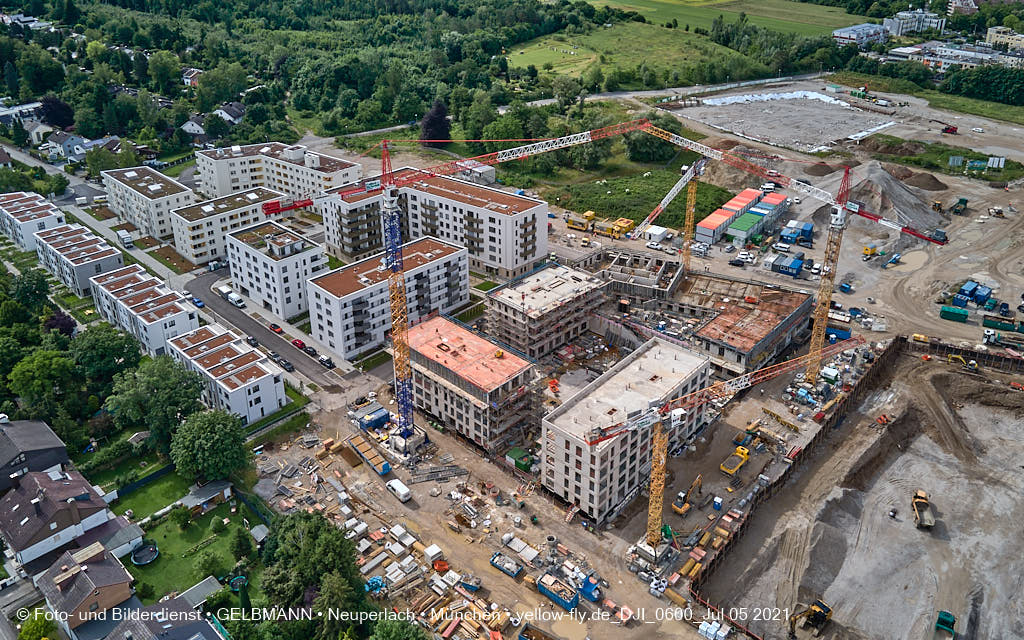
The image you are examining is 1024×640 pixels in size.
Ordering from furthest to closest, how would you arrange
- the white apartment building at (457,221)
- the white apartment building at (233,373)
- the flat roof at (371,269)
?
1. the white apartment building at (457,221)
2. the flat roof at (371,269)
3. the white apartment building at (233,373)

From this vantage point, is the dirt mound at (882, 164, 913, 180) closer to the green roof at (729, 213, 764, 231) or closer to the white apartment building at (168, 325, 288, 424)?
the green roof at (729, 213, 764, 231)

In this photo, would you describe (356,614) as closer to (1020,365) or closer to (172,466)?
(172,466)

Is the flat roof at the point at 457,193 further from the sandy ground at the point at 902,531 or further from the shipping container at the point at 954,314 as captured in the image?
the shipping container at the point at 954,314

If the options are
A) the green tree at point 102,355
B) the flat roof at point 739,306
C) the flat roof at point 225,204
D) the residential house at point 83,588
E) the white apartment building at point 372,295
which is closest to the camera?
the residential house at point 83,588

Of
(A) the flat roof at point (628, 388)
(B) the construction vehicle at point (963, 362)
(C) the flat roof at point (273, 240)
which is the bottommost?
(B) the construction vehicle at point (963, 362)

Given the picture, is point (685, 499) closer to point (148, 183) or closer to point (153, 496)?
point (153, 496)

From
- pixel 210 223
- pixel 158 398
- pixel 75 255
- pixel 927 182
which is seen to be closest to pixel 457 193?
pixel 210 223

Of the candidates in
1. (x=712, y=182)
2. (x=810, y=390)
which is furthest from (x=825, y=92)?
(x=810, y=390)

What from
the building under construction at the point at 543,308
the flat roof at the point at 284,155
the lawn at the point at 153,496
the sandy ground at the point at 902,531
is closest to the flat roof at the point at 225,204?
the flat roof at the point at 284,155
